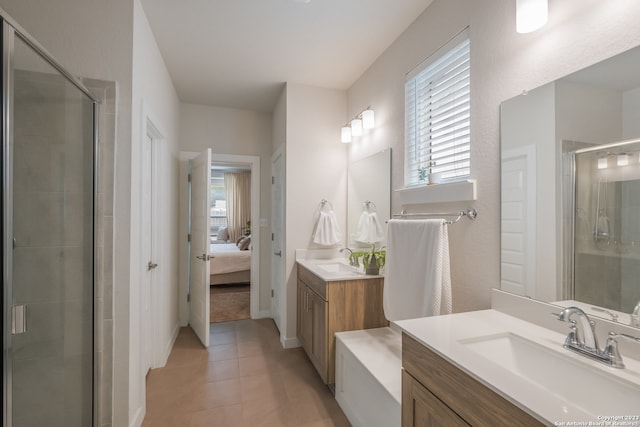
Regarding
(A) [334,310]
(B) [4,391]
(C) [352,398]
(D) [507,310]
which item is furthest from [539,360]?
(B) [4,391]

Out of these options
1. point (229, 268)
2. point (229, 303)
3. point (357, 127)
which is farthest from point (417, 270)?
point (229, 268)

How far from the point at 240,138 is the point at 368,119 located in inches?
73.9

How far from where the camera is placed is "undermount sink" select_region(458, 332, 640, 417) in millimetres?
793

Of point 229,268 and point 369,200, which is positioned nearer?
point 369,200

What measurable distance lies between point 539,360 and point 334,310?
130 centimetres

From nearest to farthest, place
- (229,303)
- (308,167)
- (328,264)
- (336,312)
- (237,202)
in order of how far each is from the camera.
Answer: (336,312) → (328,264) → (308,167) → (229,303) → (237,202)

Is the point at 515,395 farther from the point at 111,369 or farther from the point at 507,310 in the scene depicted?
the point at 111,369

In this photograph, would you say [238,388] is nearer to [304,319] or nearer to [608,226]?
[304,319]

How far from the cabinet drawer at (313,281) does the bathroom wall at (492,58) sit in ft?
2.84

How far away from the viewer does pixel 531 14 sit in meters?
1.15

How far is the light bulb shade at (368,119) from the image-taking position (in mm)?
2482

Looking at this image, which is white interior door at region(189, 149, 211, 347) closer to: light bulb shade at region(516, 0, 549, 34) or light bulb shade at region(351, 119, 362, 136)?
light bulb shade at region(351, 119, 362, 136)

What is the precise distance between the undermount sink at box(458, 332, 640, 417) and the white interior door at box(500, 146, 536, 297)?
0.89 ft

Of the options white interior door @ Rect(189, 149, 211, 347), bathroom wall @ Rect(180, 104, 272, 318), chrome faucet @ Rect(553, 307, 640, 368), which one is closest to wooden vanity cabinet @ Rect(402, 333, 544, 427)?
chrome faucet @ Rect(553, 307, 640, 368)
